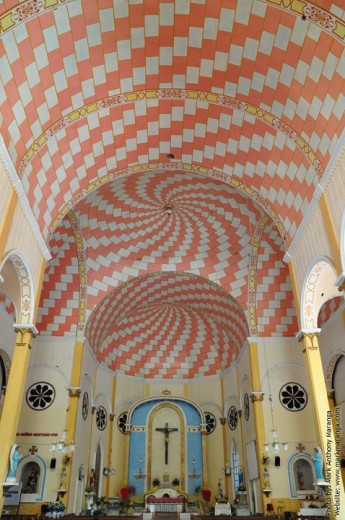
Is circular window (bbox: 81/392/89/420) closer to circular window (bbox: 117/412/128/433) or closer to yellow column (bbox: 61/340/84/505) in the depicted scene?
yellow column (bbox: 61/340/84/505)

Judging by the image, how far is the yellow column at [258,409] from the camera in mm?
18150

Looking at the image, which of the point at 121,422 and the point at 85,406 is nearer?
the point at 85,406

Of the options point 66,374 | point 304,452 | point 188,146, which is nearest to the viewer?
point 188,146

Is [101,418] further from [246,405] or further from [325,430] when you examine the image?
[325,430]

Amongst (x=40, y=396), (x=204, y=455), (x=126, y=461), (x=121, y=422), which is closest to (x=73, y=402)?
(x=40, y=396)

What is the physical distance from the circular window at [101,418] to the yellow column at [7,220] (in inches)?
626

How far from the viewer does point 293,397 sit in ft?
66.1

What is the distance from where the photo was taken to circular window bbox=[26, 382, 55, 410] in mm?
19828

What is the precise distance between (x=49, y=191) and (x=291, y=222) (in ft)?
26.8

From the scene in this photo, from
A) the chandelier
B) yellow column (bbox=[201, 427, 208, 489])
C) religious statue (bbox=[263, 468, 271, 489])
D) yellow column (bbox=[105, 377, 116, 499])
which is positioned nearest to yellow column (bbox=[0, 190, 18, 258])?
the chandelier

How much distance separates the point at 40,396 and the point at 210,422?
11217 millimetres

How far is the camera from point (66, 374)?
20.3 meters

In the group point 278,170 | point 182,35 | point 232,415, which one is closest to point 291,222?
point 278,170

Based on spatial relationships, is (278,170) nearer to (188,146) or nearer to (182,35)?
(188,146)
